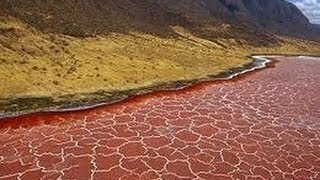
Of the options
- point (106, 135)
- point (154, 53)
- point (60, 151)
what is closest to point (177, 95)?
point (106, 135)

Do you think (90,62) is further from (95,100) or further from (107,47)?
(95,100)

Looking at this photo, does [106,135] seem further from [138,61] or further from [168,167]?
[138,61]

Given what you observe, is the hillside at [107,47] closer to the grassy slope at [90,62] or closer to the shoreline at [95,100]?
the grassy slope at [90,62]

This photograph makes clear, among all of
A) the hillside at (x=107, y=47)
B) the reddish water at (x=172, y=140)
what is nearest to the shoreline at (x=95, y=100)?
the hillside at (x=107, y=47)

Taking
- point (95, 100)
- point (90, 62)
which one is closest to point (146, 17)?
point (90, 62)

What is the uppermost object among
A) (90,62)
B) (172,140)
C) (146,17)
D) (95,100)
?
(146,17)

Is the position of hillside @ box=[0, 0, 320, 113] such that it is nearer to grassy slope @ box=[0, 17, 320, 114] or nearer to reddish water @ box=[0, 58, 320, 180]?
grassy slope @ box=[0, 17, 320, 114]
